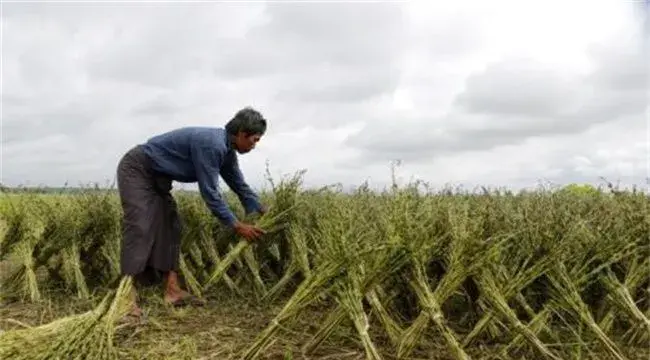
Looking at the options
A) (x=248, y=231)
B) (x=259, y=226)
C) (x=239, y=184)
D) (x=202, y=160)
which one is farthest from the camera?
(x=239, y=184)

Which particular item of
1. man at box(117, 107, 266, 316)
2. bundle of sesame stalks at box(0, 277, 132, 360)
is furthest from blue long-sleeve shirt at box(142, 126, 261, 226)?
bundle of sesame stalks at box(0, 277, 132, 360)

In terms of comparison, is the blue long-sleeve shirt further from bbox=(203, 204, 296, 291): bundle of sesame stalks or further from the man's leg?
bbox=(203, 204, 296, 291): bundle of sesame stalks

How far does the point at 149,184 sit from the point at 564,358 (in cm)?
369

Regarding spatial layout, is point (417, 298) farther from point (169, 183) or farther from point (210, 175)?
point (169, 183)

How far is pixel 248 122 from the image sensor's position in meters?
5.64

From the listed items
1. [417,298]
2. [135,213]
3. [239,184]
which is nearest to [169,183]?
[135,213]

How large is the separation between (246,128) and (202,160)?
0.47 meters

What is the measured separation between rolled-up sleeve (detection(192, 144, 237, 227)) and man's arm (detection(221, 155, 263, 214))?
1.97 ft

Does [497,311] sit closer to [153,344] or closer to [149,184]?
[153,344]

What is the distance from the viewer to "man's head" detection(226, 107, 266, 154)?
5660mm

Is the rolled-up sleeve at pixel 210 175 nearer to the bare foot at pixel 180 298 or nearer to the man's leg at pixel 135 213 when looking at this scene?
the man's leg at pixel 135 213

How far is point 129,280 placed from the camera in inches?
194

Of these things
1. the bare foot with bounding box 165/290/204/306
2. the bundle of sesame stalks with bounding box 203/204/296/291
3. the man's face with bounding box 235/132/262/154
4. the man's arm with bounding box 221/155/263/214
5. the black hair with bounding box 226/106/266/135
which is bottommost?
the bare foot with bounding box 165/290/204/306

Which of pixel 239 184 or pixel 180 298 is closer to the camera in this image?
pixel 180 298
